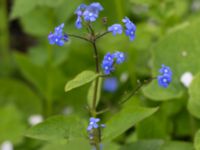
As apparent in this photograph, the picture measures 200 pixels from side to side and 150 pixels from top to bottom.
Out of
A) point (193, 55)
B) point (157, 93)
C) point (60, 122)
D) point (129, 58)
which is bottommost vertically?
point (60, 122)

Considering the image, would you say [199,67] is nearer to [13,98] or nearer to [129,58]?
[129,58]

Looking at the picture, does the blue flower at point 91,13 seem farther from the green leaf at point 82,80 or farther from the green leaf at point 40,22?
the green leaf at point 40,22

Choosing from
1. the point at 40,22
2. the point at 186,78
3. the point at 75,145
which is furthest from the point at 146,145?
the point at 40,22

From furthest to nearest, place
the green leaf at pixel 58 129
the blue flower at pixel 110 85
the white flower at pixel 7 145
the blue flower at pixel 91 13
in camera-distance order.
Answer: the blue flower at pixel 110 85 → the white flower at pixel 7 145 → the green leaf at pixel 58 129 → the blue flower at pixel 91 13

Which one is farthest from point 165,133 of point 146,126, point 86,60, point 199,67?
point 86,60

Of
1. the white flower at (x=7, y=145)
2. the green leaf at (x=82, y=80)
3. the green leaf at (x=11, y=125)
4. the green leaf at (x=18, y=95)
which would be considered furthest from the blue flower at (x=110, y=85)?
the green leaf at (x=82, y=80)

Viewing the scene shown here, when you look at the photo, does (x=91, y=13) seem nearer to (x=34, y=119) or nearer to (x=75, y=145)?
(x=75, y=145)
